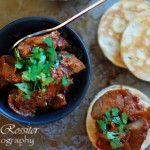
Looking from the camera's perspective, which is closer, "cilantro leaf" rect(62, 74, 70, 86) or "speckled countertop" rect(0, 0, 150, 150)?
"cilantro leaf" rect(62, 74, 70, 86)

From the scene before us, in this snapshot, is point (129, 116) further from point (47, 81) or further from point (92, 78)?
point (47, 81)

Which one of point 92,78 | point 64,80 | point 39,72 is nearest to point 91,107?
point 92,78

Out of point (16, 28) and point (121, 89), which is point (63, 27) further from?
point (121, 89)

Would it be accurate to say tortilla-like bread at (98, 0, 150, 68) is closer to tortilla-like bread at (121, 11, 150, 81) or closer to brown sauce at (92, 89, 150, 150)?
tortilla-like bread at (121, 11, 150, 81)

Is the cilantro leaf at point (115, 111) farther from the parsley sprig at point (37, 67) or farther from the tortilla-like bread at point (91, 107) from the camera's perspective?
the parsley sprig at point (37, 67)

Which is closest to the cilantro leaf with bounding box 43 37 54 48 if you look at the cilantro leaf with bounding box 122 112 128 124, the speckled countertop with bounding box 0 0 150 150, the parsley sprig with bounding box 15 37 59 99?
the parsley sprig with bounding box 15 37 59 99

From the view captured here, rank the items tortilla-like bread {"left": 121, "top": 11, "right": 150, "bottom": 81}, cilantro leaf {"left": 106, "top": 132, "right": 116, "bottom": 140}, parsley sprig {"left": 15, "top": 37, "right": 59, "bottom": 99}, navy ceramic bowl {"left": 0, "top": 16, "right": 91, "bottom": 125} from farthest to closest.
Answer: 1. tortilla-like bread {"left": 121, "top": 11, "right": 150, "bottom": 81}
2. cilantro leaf {"left": 106, "top": 132, "right": 116, "bottom": 140}
3. navy ceramic bowl {"left": 0, "top": 16, "right": 91, "bottom": 125}
4. parsley sprig {"left": 15, "top": 37, "right": 59, "bottom": 99}

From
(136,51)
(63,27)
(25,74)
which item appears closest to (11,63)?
(25,74)
